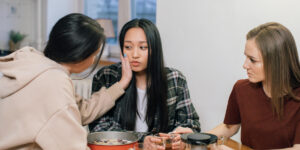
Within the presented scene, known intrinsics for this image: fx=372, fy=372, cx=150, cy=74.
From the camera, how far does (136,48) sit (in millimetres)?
1870

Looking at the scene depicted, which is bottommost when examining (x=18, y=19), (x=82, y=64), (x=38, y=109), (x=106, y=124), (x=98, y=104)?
(x=106, y=124)

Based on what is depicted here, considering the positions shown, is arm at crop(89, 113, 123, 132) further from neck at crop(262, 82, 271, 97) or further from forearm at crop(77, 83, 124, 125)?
neck at crop(262, 82, 271, 97)

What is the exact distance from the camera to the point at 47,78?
1277mm

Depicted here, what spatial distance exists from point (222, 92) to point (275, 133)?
2.39 feet

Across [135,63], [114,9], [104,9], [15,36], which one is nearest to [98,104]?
[135,63]

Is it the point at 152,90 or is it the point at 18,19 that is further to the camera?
the point at 18,19

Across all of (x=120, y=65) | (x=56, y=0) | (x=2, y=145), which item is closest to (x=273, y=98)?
A: (x=120, y=65)

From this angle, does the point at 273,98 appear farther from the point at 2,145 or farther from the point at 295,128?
the point at 2,145

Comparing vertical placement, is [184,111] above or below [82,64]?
below

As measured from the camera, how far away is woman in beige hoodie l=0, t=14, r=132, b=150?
1.24 m

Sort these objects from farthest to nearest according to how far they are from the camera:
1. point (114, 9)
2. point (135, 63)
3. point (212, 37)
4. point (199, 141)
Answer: point (114, 9)
point (212, 37)
point (135, 63)
point (199, 141)

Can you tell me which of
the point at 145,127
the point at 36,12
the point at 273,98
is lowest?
the point at 145,127

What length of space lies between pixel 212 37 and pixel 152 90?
0.63 m

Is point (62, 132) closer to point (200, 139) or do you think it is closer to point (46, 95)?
point (46, 95)
